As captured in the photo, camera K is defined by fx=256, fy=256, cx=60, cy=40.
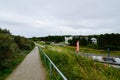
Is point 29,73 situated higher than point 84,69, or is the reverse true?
point 84,69

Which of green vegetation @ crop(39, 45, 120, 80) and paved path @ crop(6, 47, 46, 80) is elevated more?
green vegetation @ crop(39, 45, 120, 80)

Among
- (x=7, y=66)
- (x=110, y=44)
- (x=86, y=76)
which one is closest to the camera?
(x=86, y=76)

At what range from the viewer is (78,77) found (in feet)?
35.9

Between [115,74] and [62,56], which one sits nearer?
[115,74]

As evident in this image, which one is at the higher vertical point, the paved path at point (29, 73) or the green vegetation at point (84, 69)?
the green vegetation at point (84, 69)

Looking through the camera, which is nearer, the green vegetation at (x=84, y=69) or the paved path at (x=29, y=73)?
the green vegetation at (x=84, y=69)

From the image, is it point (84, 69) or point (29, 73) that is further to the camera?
point (29, 73)

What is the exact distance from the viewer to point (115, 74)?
13.6 metres

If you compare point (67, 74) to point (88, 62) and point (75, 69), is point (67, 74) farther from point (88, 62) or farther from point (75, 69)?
point (88, 62)

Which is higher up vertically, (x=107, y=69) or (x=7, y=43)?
(x=7, y=43)

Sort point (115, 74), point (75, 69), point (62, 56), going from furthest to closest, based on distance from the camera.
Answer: point (62, 56)
point (115, 74)
point (75, 69)

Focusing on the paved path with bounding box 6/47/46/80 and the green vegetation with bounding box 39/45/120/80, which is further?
the paved path with bounding box 6/47/46/80

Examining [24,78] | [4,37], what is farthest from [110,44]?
[24,78]

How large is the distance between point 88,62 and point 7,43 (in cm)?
829
